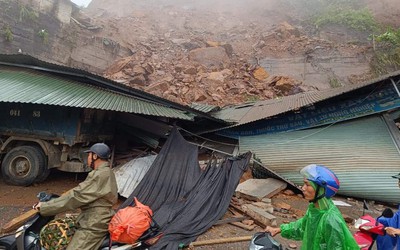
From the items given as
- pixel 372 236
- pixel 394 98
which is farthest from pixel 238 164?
pixel 394 98

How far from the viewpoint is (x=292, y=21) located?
91.0 feet

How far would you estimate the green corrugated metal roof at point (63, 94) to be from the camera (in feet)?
18.3

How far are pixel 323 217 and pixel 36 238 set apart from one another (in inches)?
105

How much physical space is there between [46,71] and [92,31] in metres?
15.0

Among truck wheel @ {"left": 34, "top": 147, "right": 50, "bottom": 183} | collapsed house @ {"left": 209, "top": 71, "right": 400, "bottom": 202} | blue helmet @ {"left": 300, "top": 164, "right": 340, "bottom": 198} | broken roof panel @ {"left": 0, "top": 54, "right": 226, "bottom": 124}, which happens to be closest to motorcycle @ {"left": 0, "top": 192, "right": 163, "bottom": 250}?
blue helmet @ {"left": 300, "top": 164, "right": 340, "bottom": 198}

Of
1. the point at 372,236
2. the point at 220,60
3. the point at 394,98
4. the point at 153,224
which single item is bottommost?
the point at 153,224

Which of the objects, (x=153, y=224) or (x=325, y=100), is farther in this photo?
(x=325, y=100)

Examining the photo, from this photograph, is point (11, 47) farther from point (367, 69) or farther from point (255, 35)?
point (367, 69)

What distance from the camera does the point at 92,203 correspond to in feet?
9.37

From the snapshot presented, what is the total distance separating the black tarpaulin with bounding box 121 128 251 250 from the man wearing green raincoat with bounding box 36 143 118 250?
1.25 m

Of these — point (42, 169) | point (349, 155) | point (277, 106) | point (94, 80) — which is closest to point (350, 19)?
point (277, 106)

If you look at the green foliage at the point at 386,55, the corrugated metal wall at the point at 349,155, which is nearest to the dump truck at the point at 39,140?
the corrugated metal wall at the point at 349,155

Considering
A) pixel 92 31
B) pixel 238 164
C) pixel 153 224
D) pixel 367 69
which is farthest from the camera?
pixel 92 31

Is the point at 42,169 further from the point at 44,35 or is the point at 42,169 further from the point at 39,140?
the point at 44,35
